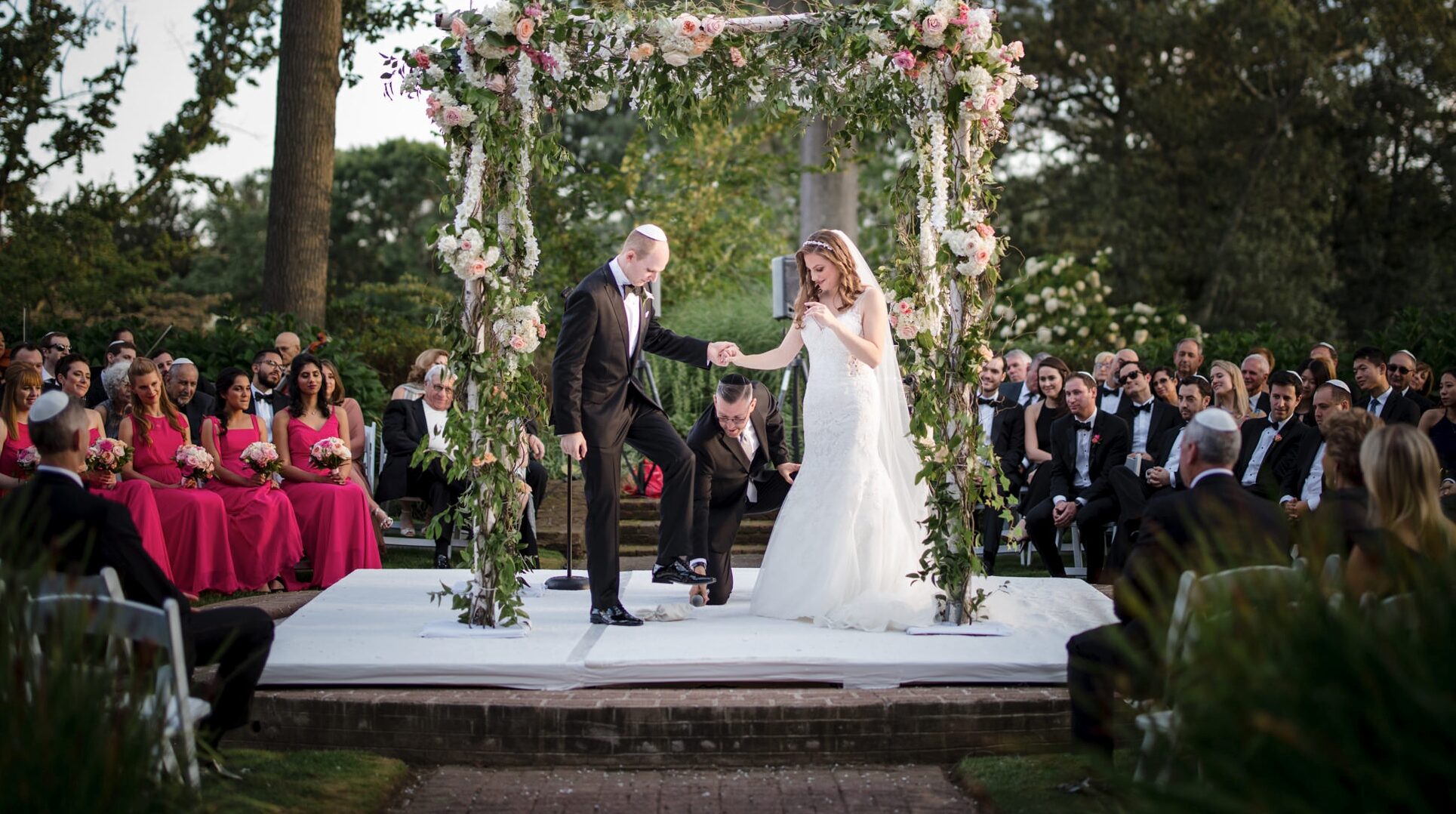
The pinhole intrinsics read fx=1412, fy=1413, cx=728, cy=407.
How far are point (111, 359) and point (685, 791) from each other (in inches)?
263

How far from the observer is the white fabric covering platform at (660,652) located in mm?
5918

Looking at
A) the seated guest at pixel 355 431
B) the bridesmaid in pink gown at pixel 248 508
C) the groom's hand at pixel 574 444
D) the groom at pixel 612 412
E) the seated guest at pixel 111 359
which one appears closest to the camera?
the groom's hand at pixel 574 444

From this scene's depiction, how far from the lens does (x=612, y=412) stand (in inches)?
271

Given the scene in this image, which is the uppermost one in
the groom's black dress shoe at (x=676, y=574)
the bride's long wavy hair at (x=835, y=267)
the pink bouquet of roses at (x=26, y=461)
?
the bride's long wavy hair at (x=835, y=267)

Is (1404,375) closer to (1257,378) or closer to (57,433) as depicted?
(1257,378)

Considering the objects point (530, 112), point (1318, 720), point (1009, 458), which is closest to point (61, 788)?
point (1318, 720)

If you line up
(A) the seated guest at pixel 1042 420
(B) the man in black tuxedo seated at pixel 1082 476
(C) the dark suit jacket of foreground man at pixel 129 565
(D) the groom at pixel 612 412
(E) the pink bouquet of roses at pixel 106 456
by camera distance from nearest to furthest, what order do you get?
(C) the dark suit jacket of foreground man at pixel 129 565
(D) the groom at pixel 612 412
(E) the pink bouquet of roses at pixel 106 456
(B) the man in black tuxedo seated at pixel 1082 476
(A) the seated guest at pixel 1042 420

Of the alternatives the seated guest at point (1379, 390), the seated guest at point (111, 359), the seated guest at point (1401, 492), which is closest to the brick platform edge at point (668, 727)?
the seated guest at point (1401, 492)

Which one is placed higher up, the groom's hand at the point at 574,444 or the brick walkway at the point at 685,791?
the groom's hand at the point at 574,444

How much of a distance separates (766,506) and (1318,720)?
5.33 metres

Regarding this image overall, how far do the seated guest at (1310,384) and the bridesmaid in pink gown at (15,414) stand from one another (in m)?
7.87

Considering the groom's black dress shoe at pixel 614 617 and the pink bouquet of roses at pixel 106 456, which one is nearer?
the groom's black dress shoe at pixel 614 617

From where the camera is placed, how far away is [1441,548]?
3.54m

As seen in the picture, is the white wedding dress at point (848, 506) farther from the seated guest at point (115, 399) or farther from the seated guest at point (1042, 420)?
the seated guest at point (115, 399)
